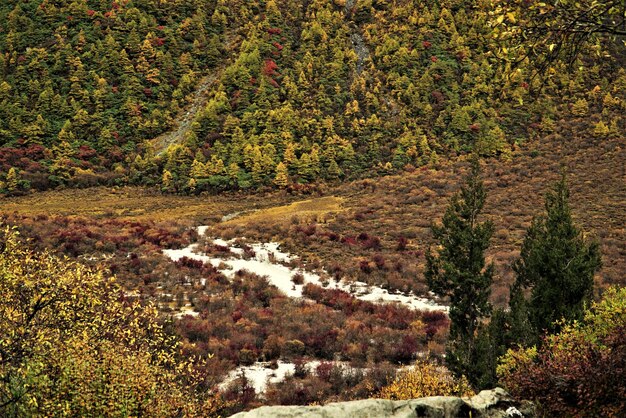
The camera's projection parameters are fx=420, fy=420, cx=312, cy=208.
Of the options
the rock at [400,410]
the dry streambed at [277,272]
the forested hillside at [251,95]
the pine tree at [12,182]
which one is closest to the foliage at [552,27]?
the rock at [400,410]

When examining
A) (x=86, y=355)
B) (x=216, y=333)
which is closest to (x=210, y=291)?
(x=216, y=333)

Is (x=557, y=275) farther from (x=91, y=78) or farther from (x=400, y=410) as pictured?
(x=91, y=78)

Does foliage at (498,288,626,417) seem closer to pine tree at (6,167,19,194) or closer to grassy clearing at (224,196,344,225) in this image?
grassy clearing at (224,196,344,225)

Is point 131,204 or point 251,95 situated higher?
point 251,95

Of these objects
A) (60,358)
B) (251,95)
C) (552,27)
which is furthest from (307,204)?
(552,27)

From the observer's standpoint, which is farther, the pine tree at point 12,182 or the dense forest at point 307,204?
the pine tree at point 12,182

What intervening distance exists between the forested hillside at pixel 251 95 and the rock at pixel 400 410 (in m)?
52.2

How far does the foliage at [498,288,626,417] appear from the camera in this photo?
23.5 feet

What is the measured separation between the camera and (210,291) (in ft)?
84.3

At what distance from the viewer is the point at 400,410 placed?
6297 mm

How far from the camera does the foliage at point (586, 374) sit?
7.15m

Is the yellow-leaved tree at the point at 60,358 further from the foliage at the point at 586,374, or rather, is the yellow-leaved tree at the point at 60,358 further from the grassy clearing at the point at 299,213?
the grassy clearing at the point at 299,213

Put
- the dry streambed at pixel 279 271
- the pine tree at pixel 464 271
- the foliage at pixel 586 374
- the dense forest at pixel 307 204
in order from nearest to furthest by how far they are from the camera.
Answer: the foliage at pixel 586 374, the dense forest at pixel 307 204, the pine tree at pixel 464 271, the dry streambed at pixel 279 271

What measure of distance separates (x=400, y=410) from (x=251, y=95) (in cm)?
6765
